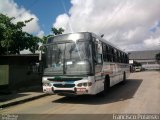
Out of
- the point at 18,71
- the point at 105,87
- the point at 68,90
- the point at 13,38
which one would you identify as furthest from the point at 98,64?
the point at 13,38

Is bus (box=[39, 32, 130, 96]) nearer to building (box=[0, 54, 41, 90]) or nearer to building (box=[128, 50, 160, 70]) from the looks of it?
building (box=[0, 54, 41, 90])

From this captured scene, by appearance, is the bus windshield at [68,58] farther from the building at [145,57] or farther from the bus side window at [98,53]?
the building at [145,57]

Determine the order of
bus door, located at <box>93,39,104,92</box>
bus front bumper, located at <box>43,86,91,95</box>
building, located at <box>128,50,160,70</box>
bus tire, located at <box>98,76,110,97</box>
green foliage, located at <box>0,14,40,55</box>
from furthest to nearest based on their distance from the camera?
1. building, located at <box>128,50,160,70</box>
2. green foliage, located at <box>0,14,40,55</box>
3. bus tire, located at <box>98,76,110,97</box>
4. bus door, located at <box>93,39,104,92</box>
5. bus front bumper, located at <box>43,86,91,95</box>

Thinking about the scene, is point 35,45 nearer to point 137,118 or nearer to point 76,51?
point 76,51

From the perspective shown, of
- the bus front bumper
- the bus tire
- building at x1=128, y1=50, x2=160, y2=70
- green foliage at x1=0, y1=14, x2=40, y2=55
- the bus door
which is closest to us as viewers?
the bus front bumper

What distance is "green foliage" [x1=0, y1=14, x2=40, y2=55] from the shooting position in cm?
2402

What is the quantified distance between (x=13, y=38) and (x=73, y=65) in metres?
16.7

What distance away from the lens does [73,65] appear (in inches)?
433

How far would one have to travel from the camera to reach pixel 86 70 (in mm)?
10734

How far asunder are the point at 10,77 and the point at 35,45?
1292cm

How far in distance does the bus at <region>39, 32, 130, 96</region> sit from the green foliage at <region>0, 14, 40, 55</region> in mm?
13058

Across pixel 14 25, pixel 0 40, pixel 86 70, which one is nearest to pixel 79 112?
pixel 86 70

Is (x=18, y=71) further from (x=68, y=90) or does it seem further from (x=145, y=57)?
(x=145, y=57)

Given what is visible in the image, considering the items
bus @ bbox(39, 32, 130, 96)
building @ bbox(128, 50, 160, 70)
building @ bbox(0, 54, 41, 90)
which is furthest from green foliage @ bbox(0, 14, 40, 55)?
building @ bbox(128, 50, 160, 70)
